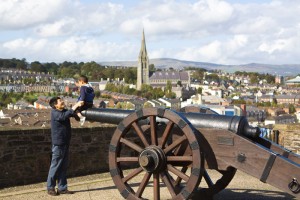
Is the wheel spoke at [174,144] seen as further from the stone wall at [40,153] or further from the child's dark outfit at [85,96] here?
the stone wall at [40,153]

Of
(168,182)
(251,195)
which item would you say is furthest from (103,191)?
(251,195)

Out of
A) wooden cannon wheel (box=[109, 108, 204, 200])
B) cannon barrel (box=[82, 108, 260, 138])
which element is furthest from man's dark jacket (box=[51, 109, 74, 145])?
wooden cannon wheel (box=[109, 108, 204, 200])

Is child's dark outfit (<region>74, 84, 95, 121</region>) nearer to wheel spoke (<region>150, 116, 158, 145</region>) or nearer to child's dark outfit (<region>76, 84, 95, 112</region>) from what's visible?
child's dark outfit (<region>76, 84, 95, 112</region>)

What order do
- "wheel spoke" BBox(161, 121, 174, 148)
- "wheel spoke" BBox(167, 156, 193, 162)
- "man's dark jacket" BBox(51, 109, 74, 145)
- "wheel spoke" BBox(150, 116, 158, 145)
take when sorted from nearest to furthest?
"wheel spoke" BBox(167, 156, 193, 162) → "wheel spoke" BBox(161, 121, 174, 148) → "wheel spoke" BBox(150, 116, 158, 145) → "man's dark jacket" BBox(51, 109, 74, 145)

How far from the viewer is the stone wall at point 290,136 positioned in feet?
33.7

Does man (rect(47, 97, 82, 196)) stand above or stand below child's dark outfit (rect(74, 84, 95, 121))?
below

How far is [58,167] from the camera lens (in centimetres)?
686

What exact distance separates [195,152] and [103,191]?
7.33 ft

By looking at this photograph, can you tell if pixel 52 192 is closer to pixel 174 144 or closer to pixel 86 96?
pixel 86 96

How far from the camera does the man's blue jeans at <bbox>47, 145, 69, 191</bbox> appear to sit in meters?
6.83

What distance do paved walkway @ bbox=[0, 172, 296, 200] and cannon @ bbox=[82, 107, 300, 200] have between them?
1.05 m

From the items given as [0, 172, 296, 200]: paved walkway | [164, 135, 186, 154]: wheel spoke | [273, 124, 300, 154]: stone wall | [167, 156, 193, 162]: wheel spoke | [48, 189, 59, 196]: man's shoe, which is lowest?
[0, 172, 296, 200]: paved walkway

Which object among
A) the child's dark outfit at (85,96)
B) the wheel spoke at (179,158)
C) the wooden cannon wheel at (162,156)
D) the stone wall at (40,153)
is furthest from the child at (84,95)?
the wheel spoke at (179,158)

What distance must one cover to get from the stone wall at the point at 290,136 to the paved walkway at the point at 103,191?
7.81ft
